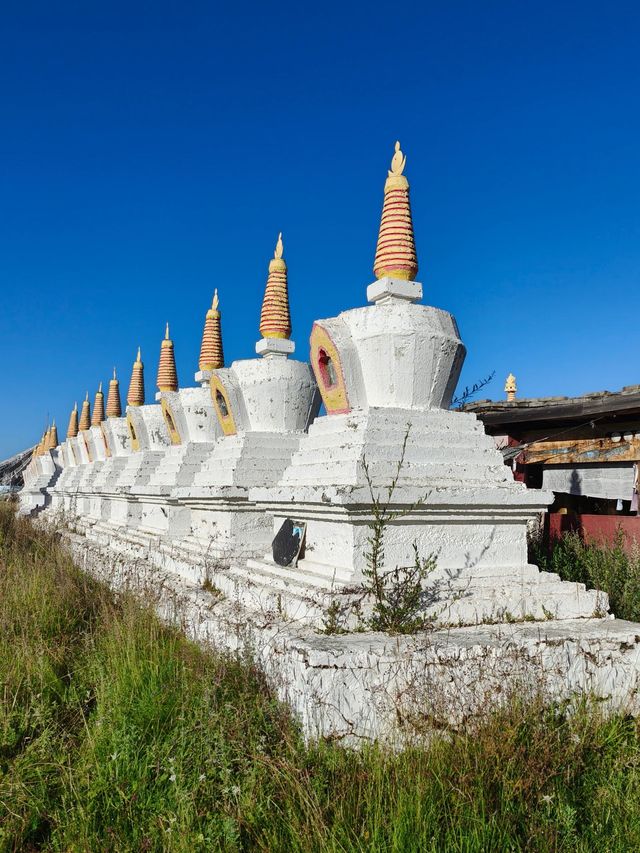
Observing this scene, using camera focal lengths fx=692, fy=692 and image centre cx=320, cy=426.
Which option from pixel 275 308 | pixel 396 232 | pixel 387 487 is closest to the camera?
pixel 387 487

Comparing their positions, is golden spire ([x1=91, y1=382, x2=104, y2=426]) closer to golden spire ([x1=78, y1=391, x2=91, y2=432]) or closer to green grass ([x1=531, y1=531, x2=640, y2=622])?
golden spire ([x1=78, y1=391, x2=91, y2=432])

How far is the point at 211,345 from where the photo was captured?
8.33 metres

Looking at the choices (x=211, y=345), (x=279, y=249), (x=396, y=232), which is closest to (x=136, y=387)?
(x=211, y=345)

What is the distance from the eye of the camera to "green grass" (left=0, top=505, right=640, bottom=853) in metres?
2.35

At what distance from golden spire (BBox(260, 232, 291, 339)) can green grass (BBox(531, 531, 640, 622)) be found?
10.8 feet

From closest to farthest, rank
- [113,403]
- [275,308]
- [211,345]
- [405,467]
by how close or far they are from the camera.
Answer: [405,467] < [275,308] < [211,345] < [113,403]

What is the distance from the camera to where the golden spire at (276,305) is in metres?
6.73

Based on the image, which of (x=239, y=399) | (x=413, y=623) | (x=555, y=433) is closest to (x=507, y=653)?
(x=413, y=623)

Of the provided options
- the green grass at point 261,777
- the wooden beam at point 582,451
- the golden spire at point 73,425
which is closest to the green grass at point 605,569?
the wooden beam at point 582,451

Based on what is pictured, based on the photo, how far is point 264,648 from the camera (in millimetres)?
3547

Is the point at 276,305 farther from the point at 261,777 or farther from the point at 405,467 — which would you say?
the point at 261,777

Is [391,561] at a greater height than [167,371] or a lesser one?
lesser

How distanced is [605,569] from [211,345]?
507 centimetres

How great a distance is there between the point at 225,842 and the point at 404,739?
3.15 feet
